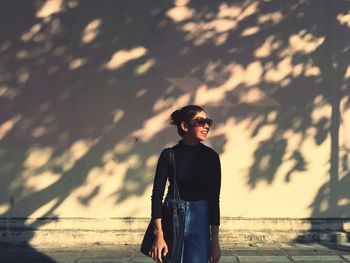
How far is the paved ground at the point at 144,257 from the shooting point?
593 cm

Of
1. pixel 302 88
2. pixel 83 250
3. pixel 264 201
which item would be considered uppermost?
pixel 302 88

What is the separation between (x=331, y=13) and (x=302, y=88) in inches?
45.5

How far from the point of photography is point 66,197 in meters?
6.59

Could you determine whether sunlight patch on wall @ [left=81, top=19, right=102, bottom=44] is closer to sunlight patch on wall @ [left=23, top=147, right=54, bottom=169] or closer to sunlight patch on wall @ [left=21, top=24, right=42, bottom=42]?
sunlight patch on wall @ [left=21, top=24, right=42, bottom=42]

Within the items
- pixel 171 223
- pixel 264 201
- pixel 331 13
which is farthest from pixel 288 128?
pixel 171 223

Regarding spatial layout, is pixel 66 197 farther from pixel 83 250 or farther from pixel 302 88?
pixel 302 88

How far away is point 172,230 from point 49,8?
4386mm

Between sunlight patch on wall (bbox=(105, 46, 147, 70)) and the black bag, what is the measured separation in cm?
339

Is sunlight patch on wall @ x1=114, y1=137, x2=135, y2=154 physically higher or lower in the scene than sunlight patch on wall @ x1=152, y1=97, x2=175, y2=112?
lower

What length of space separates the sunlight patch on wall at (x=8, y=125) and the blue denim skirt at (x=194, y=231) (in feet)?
12.6

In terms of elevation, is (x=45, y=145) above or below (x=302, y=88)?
below

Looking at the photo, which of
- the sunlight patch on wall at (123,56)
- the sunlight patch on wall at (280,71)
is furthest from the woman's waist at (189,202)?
the sunlight patch on wall at (280,71)

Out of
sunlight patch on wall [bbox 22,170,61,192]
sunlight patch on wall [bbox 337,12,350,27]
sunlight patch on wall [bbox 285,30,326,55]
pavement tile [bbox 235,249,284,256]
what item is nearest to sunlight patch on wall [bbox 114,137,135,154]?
sunlight patch on wall [bbox 22,170,61,192]

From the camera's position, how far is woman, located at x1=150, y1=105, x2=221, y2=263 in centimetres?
337
